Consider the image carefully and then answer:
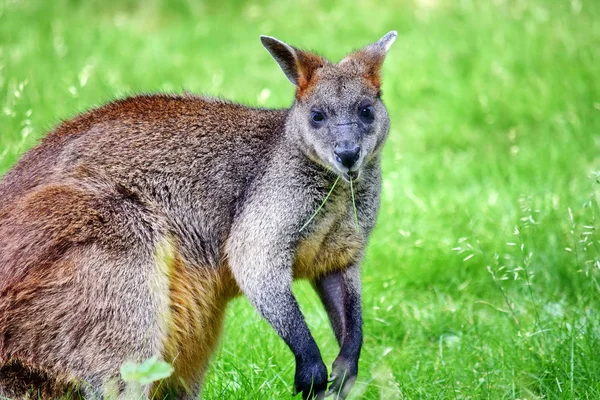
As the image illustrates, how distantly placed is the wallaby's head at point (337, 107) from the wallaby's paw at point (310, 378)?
1076 millimetres

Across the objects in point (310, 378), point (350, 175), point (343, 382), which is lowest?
point (343, 382)

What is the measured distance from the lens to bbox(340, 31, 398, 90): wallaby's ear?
560cm

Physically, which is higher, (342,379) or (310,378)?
(310,378)

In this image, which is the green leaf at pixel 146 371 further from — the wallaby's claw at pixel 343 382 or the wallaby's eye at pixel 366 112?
the wallaby's eye at pixel 366 112

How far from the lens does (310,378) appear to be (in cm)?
495

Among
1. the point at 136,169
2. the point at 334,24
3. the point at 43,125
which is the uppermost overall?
the point at 136,169

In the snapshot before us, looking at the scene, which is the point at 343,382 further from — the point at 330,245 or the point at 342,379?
the point at 330,245

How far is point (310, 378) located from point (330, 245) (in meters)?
0.79

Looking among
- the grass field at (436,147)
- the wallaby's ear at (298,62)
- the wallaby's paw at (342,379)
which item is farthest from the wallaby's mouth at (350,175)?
the wallaby's paw at (342,379)

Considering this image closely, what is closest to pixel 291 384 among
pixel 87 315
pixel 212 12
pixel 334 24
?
pixel 87 315

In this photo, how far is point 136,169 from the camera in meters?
5.12

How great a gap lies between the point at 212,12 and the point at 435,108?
4.60 metres

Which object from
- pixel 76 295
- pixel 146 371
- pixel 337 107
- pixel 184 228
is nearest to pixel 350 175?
pixel 337 107

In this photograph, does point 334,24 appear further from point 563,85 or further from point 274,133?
point 274,133
